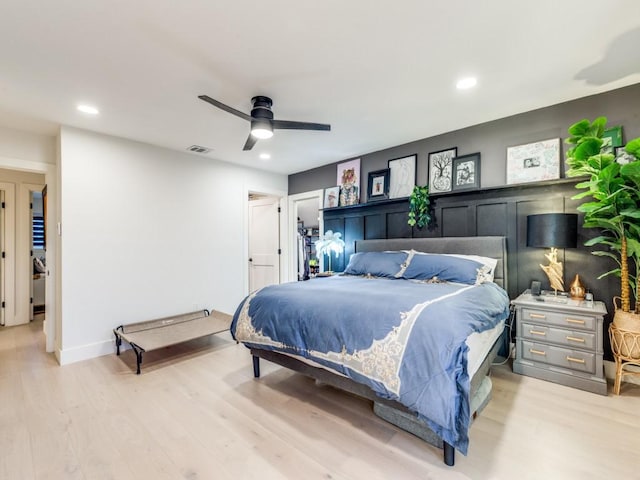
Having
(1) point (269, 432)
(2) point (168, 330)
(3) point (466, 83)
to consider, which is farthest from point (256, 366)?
(3) point (466, 83)

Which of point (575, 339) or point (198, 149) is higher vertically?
point (198, 149)

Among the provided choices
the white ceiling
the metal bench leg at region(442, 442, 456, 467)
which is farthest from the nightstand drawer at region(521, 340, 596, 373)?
the white ceiling

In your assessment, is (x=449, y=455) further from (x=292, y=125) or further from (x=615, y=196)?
(x=292, y=125)

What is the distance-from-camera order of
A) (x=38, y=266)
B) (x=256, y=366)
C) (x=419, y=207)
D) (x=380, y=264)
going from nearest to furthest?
(x=256, y=366), (x=380, y=264), (x=419, y=207), (x=38, y=266)

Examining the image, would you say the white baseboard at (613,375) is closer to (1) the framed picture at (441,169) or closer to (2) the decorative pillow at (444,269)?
(2) the decorative pillow at (444,269)

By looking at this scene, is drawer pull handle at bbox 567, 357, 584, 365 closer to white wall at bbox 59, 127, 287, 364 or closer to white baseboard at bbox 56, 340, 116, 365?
white wall at bbox 59, 127, 287, 364

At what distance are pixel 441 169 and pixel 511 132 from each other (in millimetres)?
792

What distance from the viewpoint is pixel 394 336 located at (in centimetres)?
171

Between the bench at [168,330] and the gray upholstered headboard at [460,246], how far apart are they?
2327 mm

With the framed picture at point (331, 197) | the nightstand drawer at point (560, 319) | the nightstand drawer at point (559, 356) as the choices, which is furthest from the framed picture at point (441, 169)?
the nightstand drawer at point (559, 356)

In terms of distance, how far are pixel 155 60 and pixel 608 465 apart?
12.4 feet

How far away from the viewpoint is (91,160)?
3393 mm

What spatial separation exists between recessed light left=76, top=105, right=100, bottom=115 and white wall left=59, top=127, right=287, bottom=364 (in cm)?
57

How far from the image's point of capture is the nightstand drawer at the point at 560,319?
95.0 inches
